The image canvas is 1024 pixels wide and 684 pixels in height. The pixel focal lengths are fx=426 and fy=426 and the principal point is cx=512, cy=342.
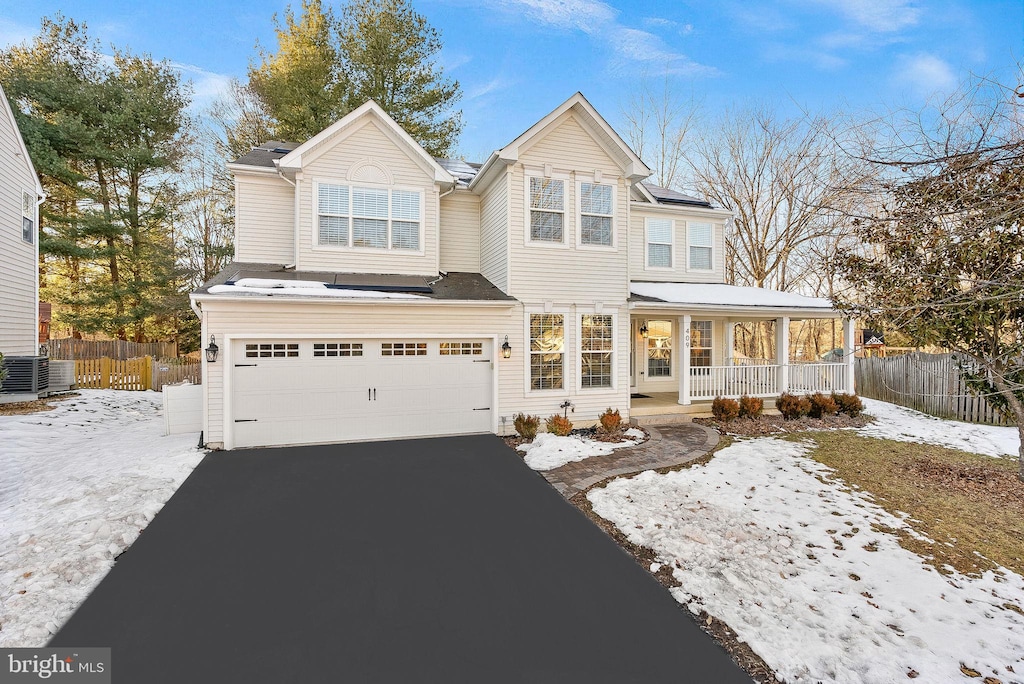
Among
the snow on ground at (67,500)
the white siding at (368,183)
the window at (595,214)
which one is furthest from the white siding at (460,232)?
the snow on ground at (67,500)

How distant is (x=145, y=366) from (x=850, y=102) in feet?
64.7

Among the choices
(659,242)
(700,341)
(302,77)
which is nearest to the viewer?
(659,242)

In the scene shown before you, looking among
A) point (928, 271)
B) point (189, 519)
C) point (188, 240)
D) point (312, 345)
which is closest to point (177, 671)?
point (189, 519)

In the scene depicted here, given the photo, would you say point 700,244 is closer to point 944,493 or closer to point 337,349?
point 944,493

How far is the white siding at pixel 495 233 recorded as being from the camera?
357 inches

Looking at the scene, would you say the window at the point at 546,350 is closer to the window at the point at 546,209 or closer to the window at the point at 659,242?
the window at the point at 546,209

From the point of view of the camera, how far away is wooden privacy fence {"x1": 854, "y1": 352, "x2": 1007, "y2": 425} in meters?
10.2

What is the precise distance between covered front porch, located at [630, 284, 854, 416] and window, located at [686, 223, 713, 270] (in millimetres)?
883

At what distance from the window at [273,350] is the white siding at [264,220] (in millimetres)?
2740

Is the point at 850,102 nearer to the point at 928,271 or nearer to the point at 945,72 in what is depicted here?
the point at 945,72

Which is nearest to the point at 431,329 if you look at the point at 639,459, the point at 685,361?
the point at 639,459

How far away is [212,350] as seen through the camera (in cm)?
743

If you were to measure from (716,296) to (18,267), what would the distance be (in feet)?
64.2

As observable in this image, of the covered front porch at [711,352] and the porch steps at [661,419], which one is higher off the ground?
the covered front porch at [711,352]
